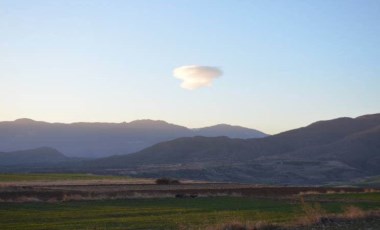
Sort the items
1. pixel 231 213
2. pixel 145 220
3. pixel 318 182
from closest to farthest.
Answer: pixel 145 220
pixel 231 213
pixel 318 182

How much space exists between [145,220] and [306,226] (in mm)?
9948

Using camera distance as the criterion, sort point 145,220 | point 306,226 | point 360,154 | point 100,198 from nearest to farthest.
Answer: point 306,226
point 145,220
point 100,198
point 360,154

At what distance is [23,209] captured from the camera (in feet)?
142

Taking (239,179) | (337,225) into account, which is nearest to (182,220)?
(337,225)

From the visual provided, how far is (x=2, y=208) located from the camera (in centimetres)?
4394

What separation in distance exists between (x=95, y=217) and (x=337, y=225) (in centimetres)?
1528

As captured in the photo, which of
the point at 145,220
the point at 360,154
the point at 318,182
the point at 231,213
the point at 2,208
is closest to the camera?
the point at 145,220

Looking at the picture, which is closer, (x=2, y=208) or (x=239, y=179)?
(x=2, y=208)

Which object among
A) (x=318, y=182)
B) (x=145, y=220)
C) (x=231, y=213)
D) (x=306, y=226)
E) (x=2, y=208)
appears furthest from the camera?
(x=318, y=182)

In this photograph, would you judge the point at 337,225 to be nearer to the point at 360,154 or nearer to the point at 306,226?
the point at 306,226

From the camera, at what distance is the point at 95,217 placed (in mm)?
36531

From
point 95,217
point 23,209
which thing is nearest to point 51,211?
point 23,209

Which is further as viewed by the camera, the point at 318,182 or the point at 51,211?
the point at 318,182

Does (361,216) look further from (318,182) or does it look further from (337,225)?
(318,182)
